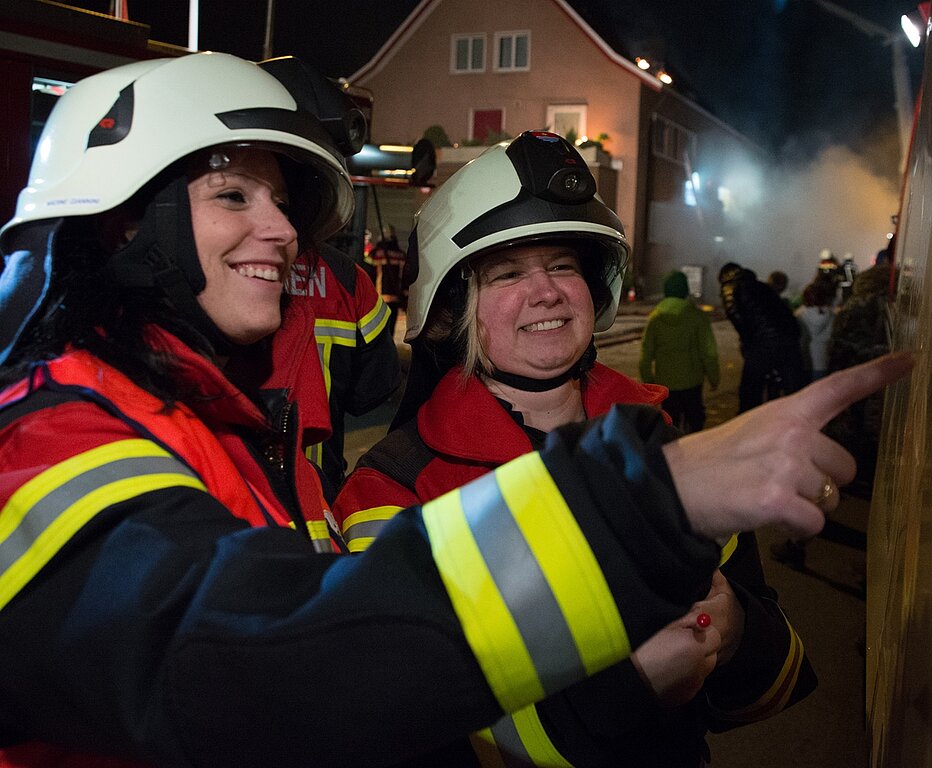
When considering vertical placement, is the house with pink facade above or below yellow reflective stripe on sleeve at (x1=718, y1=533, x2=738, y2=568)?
above

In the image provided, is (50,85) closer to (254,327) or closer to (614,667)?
(254,327)

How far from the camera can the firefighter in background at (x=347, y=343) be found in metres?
3.32

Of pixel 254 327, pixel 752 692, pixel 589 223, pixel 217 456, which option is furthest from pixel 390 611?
pixel 589 223

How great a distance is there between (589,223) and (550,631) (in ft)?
5.26

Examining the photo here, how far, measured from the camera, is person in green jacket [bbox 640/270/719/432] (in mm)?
7531

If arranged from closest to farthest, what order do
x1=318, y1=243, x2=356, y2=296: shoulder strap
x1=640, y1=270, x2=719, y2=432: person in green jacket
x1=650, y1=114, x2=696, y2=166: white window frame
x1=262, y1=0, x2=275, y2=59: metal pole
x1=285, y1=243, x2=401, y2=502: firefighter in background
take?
x1=285, y1=243, x2=401, y2=502: firefighter in background < x1=318, y1=243, x2=356, y2=296: shoulder strap < x1=640, y1=270, x2=719, y2=432: person in green jacket < x1=262, y1=0, x2=275, y2=59: metal pole < x1=650, y1=114, x2=696, y2=166: white window frame

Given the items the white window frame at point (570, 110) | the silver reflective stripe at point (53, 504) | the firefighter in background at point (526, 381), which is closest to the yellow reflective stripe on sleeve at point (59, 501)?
the silver reflective stripe at point (53, 504)

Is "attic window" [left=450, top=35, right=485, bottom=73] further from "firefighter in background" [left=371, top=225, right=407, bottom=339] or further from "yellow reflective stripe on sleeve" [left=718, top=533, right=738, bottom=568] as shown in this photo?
"yellow reflective stripe on sleeve" [left=718, top=533, right=738, bottom=568]

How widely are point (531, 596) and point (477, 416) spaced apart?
1231mm

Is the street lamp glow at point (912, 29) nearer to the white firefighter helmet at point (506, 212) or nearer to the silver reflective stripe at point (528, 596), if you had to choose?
the white firefighter helmet at point (506, 212)

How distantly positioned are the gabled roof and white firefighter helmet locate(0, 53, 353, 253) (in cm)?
2829

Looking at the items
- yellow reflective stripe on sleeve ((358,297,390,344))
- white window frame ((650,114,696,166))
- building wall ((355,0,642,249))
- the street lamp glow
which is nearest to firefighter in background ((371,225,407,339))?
the street lamp glow

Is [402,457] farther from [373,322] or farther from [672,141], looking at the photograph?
[672,141]

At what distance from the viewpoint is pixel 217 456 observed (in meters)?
1.26
